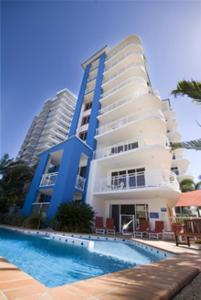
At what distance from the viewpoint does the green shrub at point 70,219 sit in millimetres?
12273

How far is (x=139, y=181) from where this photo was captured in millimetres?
14367

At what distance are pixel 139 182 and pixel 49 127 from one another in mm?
42375

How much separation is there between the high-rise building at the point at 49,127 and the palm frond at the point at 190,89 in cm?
4369

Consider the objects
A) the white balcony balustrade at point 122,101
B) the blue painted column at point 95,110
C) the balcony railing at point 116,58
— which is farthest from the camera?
the balcony railing at point 116,58

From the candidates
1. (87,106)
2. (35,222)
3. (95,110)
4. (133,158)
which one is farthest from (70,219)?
(87,106)

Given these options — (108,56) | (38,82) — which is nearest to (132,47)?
(108,56)

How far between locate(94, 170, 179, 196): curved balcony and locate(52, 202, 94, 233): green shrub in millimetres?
3109

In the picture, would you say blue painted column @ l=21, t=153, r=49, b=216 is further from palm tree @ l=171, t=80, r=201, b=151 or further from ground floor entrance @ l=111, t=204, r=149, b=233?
palm tree @ l=171, t=80, r=201, b=151

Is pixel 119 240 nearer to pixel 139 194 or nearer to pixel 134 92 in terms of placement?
pixel 139 194

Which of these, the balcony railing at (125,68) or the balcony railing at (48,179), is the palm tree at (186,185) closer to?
the balcony railing at (125,68)

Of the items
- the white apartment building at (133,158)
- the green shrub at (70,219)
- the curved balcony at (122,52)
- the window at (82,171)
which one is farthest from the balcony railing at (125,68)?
the green shrub at (70,219)

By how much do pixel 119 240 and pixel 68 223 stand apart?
4258mm

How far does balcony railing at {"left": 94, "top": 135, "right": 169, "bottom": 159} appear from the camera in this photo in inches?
588

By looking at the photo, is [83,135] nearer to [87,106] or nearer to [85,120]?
[85,120]
